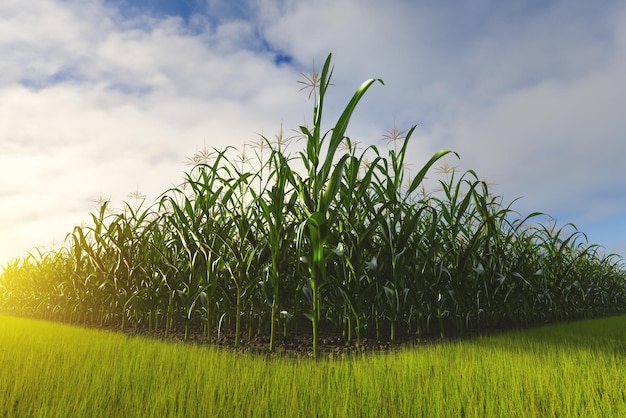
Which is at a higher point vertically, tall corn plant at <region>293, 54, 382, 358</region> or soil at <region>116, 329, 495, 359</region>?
tall corn plant at <region>293, 54, 382, 358</region>

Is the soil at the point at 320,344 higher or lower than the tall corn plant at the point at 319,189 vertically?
lower

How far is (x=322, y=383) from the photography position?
1.68 meters

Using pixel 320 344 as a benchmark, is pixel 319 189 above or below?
above

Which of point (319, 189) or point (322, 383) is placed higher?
Result: point (319, 189)

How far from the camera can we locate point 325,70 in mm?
2275

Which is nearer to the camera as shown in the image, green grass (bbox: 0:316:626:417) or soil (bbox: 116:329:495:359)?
green grass (bbox: 0:316:626:417)

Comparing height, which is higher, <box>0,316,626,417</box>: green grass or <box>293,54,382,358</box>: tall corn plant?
<box>293,54,382,358</box>: tall corn plant

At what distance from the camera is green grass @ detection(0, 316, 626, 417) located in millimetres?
1437

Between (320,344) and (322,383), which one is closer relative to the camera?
(322,383)

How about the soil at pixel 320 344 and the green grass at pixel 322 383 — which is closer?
the green grass at pixel 322 383

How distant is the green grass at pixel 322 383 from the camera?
144cm

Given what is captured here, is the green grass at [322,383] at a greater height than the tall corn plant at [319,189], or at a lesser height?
lesser

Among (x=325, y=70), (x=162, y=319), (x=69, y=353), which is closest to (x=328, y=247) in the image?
(x=325, y=70)

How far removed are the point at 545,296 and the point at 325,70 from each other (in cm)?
346
